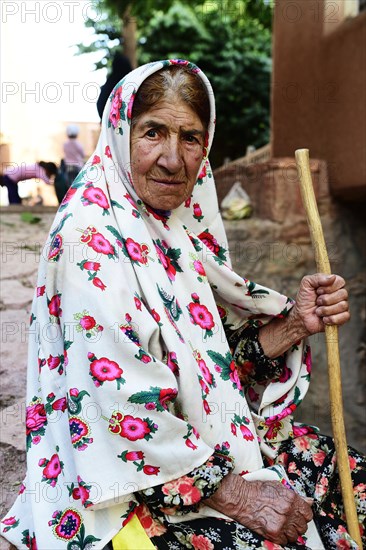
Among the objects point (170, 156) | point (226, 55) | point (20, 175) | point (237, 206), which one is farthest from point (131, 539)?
point (226, 55)

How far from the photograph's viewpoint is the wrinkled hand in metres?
1.95

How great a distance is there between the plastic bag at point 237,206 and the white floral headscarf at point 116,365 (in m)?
2.80

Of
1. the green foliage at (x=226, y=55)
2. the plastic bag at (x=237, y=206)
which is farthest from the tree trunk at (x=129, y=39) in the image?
the green foliage at (x=226, y=55)

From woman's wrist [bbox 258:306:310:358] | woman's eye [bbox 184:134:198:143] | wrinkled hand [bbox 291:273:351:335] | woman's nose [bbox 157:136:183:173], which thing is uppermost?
woman's eye [bbox 184:134:198:143]

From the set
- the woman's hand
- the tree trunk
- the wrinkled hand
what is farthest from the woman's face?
the tree trunk

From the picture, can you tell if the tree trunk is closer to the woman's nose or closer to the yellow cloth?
the woman's nose

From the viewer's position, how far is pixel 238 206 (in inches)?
186

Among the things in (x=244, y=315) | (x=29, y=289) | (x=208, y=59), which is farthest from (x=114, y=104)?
(x=208, y=59)

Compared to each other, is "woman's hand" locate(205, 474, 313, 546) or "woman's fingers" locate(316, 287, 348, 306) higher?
"woman's fingers" locate(316, 287, 348, 306)

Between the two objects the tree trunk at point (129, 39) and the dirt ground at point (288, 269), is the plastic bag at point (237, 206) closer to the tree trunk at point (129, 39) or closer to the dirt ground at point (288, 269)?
the dirt ground at point (288, 269)

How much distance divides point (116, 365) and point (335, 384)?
744mm

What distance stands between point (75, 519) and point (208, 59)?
40.2ft

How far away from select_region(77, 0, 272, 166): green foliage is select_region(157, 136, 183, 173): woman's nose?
36.7 feet

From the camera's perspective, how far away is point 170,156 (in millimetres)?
1754
